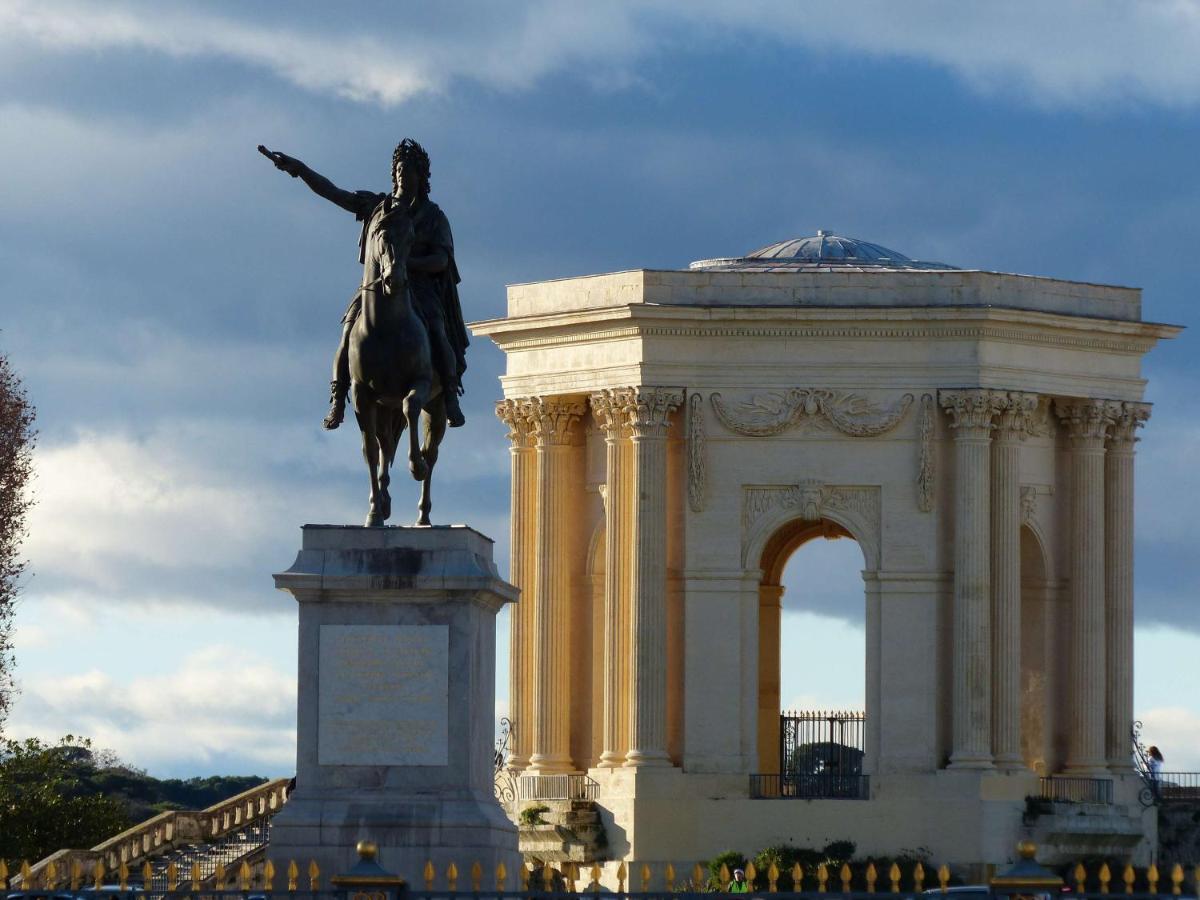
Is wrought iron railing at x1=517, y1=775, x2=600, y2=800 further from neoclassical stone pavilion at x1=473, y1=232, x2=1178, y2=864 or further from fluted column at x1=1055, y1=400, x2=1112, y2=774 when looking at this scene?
fluted column at x1=1055, y1=400, x2=1112, y2=774

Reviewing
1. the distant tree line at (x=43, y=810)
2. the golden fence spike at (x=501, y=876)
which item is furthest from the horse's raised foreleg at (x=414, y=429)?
the distant tree line at (x=43, y=810)

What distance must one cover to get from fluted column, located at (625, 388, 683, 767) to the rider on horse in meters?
33.5

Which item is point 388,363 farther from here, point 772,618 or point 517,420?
point 772,618

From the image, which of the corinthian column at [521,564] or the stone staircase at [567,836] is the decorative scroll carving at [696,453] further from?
the stone staircase at [567,836]

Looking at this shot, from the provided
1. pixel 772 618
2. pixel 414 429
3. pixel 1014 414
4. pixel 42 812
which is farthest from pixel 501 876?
pixel 772 618

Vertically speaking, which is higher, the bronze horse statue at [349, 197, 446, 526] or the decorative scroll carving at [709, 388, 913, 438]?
the decorative scroll carving at [709, 388, 913, 438]

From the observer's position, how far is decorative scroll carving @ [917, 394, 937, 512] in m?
69.9

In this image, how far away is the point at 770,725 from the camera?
74.0 metres

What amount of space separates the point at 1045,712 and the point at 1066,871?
515cm

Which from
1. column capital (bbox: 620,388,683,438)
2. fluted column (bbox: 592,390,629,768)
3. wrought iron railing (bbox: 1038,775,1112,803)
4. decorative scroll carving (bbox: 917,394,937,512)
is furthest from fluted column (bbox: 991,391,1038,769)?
fluted column (bbox: 592,390,629,768)

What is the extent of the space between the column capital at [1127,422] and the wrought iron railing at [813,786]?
29.0ft

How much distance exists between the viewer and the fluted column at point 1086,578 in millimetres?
71688

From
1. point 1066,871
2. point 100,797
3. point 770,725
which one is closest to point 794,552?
point 770,725

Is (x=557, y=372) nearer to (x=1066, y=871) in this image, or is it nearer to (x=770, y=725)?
(x=770, y=725)
